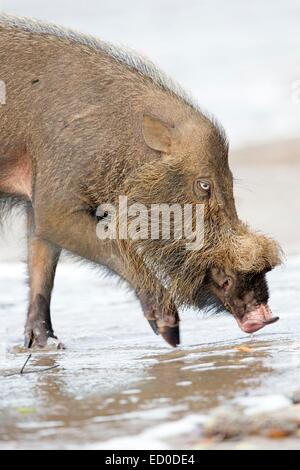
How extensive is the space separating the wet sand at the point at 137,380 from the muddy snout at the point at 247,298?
6.4 inches

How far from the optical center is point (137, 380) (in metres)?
6.86

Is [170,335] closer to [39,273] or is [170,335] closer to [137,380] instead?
[137,380]

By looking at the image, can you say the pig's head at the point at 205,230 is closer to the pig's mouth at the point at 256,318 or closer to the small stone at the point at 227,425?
the pig's mouth at the point at 256,318

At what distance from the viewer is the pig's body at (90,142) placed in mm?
8883

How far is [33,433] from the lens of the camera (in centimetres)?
555

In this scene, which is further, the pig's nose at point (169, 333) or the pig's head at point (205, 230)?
the pig's nose at point (169, 333)

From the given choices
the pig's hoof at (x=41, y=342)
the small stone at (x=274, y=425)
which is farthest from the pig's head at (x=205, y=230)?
the small stone at (x=274, y=425)

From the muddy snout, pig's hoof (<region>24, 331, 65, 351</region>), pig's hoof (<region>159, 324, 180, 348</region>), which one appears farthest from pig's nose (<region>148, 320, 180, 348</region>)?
pig's hoof (<region>24, 331, 65, 351</region>)

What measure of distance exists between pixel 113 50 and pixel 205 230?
1.94 meters

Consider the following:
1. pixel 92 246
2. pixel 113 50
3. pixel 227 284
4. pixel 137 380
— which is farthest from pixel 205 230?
pixel 137 380

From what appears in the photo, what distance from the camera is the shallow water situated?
5.49 meters

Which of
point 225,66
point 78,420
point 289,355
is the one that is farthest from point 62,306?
point 225,66
